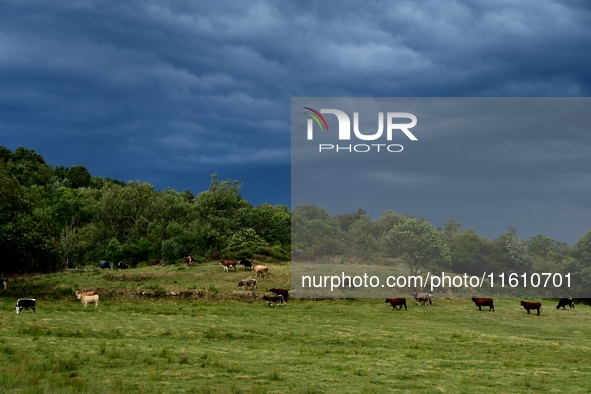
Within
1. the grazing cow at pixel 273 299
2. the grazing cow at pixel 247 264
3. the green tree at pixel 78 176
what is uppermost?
the green tree at pixel 78 176

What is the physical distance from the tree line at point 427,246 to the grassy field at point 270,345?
32.8 feet

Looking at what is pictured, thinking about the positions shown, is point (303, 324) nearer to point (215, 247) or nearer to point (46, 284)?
point (46, 284)

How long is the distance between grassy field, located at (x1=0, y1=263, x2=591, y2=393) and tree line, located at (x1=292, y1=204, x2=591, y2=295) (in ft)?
32.8

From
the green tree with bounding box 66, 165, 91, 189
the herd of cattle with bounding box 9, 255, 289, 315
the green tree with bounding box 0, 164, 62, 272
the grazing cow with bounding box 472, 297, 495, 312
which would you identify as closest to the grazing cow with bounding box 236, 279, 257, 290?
the herd of cattle with bounding box 9, 255, 289, 315

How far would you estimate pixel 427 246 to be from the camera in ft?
207

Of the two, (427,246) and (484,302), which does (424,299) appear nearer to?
(484,302)

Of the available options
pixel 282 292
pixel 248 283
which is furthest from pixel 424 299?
pixel 248 283

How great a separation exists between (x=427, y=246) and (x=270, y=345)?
3718cm

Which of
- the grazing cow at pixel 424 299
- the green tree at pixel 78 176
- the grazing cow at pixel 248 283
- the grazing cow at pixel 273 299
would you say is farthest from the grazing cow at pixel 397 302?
the green tree at pixel 78 176

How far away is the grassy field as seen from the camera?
20.0m

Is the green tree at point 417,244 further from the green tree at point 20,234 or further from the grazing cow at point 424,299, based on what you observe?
the green tree at point 20,234

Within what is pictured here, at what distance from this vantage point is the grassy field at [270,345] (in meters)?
20.0

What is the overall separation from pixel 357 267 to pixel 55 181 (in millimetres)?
114250

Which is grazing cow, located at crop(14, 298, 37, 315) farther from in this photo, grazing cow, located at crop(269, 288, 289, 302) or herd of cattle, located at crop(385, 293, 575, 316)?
herd of cattle, located at crop(385, 293, 575, 316)
